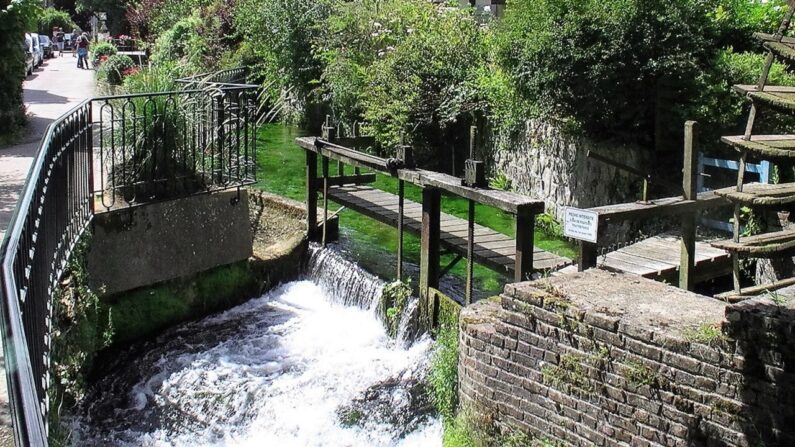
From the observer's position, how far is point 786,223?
8.33 meters

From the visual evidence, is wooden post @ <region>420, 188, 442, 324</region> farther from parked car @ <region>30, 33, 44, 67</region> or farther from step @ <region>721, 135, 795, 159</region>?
parked car @ <region>30, 33, 44, 67</region>

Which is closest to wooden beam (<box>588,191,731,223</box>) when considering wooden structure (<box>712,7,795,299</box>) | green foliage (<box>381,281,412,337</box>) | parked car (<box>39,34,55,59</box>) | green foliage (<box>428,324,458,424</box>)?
wooden structure (<box>712,7,795,299</box>)

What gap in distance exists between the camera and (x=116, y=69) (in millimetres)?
22531

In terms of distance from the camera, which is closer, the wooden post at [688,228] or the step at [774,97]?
the step at [774,97]

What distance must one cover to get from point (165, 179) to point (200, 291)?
1.39m

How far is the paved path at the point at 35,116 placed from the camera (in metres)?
4.84

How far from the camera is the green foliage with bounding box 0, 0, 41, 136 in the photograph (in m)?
13.8

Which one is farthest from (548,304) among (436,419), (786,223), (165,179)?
Answer: (165,179)

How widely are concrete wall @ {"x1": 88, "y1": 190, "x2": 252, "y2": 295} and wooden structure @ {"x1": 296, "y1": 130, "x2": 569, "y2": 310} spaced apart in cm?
155

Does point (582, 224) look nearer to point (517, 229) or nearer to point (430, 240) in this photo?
point (517, 229)

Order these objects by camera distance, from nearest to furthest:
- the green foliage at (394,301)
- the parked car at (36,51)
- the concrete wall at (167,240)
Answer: the concrete wall at (167,240) → the green foliage at (394,301) → the parked car at (36,51)

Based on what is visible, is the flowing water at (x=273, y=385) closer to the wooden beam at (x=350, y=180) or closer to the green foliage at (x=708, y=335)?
the wooden beam at (x=350, y=180)

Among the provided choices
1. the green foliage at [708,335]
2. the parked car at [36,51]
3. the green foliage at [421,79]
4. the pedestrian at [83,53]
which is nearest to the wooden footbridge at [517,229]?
the green foliage at [708,335]

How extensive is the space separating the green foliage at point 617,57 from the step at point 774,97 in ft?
12.7
